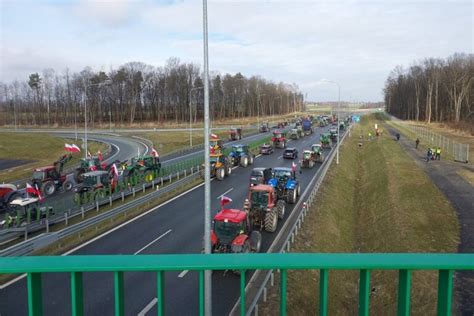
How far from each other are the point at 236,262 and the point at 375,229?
72.9ft

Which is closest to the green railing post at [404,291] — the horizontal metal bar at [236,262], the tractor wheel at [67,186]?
the horizontal metal bar at [236,262]

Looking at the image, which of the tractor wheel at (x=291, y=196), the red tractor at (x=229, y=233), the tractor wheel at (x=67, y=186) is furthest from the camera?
the tractor wheel at (x=67, y=186)

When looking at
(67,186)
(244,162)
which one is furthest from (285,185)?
(67,186)

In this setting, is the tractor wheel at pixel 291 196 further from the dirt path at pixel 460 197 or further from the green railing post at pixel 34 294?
the green railing post at pixel 34 294

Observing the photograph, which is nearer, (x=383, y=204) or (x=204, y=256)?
(x=204, y=256)

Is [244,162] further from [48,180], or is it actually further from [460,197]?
[460,197]

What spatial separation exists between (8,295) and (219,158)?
2409 centimetres

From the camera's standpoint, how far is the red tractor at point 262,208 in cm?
1952

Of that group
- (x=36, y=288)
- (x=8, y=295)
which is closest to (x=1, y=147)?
(x=8, y=295)

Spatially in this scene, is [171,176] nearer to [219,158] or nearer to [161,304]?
[219,158]

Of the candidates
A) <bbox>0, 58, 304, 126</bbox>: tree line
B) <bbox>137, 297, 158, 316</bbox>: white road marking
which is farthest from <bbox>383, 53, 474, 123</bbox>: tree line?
<bbox>137, 297, 158, 316</bbox>: white road marking

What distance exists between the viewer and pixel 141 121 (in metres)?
116

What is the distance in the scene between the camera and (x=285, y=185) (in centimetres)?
2583

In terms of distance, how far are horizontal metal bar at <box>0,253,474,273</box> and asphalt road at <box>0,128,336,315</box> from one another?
1002cm
